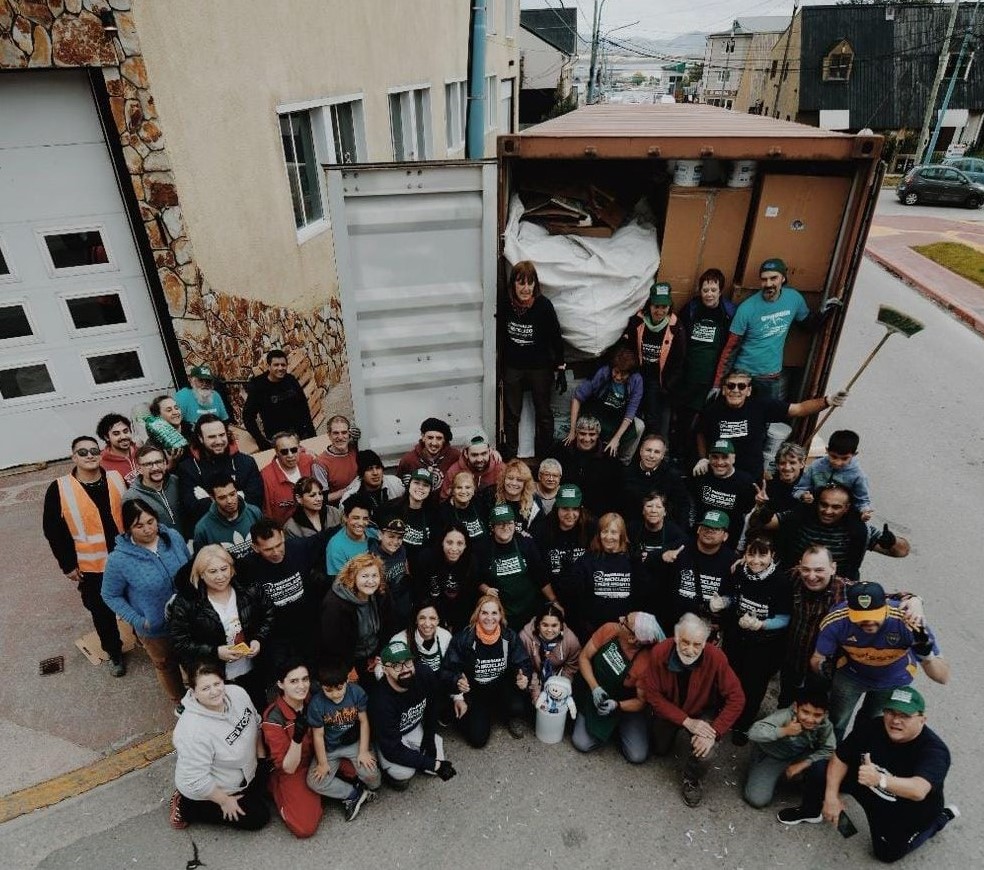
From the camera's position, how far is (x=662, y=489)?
16.0ft

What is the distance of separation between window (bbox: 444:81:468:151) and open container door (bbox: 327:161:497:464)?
10748 millimetres

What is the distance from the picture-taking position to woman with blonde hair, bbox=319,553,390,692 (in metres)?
3.86

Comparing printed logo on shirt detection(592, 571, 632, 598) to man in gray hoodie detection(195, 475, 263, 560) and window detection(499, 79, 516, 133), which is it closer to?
man in gray hoodie detection(195, 475, 263, 560)

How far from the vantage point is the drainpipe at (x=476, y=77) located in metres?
8.41

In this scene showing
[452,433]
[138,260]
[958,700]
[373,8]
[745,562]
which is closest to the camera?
[745,562]

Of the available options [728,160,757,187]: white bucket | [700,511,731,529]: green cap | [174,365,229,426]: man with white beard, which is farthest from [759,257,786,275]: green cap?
Result: [174,365,229,426]: man with white beard

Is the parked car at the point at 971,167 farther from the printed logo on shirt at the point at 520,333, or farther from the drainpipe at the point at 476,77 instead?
the printed logo on shirt at the point at 520,333

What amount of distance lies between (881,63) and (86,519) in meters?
41.5

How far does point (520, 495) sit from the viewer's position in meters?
4.69

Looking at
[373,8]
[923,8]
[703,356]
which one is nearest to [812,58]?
[923,8]

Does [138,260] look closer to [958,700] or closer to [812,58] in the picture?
[958,700]

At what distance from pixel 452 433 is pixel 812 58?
38.0m

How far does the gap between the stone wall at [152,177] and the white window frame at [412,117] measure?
4828 mm

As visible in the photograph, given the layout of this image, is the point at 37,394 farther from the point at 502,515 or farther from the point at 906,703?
the point at 906,703
